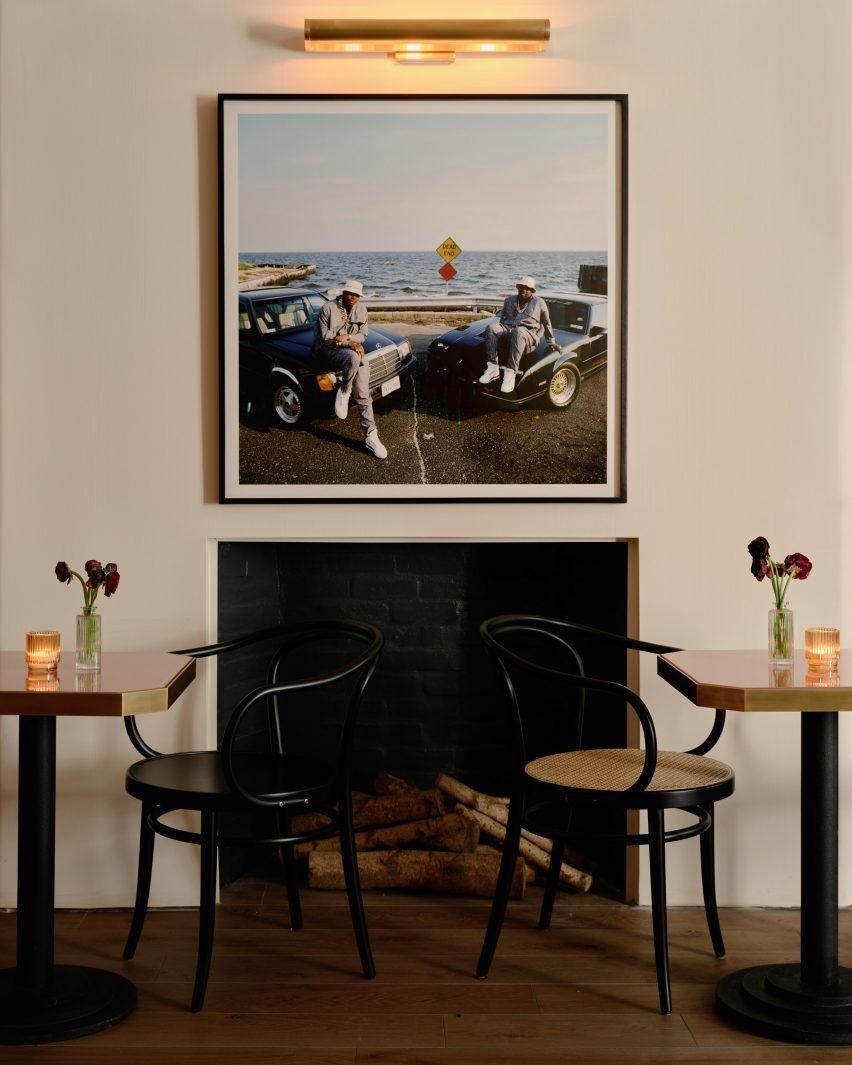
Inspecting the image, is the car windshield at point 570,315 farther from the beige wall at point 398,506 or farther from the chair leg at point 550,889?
the chair leg at point 550,889

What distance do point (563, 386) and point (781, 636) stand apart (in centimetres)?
102

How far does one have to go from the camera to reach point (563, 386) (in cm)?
331

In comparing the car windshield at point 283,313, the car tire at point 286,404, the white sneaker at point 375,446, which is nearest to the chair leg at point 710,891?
the white sneaker at point 375,446

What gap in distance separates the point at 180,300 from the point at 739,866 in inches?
93.1

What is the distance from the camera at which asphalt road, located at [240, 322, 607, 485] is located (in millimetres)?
3305


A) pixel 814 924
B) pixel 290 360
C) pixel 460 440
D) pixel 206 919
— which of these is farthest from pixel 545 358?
pixel 206 919

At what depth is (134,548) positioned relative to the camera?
3324mm

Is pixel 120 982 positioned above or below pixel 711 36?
below

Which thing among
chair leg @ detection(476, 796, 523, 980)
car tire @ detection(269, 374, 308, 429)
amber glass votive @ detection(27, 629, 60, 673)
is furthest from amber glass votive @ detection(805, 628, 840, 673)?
amber glass votive @ detection(27, 629, 60, 673)

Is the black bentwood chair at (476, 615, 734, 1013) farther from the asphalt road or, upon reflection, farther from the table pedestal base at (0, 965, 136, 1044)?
the table pedestal base at (0, 965, 136, 1044)

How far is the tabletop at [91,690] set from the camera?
2.35 meters

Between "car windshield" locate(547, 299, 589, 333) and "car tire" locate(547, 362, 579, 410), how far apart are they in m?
0.11

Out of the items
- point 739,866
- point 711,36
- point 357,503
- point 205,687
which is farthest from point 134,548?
point 711,36

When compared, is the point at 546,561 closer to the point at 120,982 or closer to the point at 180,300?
the point at 180,300
